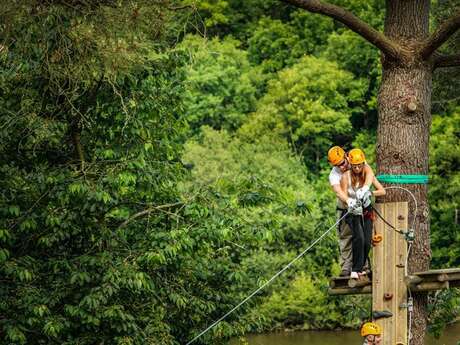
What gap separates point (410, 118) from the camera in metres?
9.56

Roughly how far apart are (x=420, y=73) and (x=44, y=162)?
15.3 feet

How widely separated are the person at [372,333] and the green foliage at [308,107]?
25.6m

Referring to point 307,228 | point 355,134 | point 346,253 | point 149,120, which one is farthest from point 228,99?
point 346,253

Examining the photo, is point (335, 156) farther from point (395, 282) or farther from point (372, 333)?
point (372, 333)

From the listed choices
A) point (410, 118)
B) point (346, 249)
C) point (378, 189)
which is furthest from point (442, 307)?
point (410, 118)

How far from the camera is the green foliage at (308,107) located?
116 ft

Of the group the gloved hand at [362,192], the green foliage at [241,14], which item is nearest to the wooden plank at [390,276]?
the gloved hand at [362,192]

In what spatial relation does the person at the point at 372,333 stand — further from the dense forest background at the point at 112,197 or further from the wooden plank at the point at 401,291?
the dense forest background at the point at 112,197

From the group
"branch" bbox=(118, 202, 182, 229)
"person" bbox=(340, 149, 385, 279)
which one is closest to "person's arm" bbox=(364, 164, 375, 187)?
"person" bbox=(340, 149, 385, 279)

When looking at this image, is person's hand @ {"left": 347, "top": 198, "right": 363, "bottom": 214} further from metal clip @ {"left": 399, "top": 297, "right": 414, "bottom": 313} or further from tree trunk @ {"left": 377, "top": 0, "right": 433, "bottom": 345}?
metal clip @ {"left": 399, "top": 297, "right": 414, "bottom": 313}

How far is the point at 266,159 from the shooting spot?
3275cm

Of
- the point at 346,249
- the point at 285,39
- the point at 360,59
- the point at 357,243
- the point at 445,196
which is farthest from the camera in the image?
the point at 285,39

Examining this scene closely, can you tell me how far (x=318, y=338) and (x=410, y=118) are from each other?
17.7 metres

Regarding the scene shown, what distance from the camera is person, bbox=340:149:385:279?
9.28 meters
